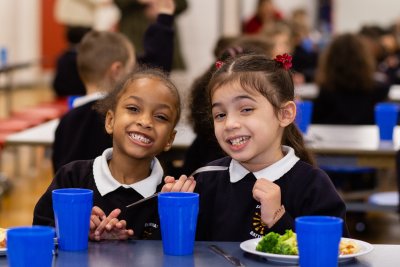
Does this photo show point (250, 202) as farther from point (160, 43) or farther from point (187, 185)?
point (160, 43)

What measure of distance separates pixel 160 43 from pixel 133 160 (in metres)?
1.74

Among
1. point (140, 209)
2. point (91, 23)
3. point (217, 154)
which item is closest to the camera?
point (140, 209)

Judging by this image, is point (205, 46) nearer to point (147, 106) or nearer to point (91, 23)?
point (91, 23)

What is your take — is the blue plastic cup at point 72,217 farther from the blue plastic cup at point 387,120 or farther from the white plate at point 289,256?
the blue plastic cup at point 387,120

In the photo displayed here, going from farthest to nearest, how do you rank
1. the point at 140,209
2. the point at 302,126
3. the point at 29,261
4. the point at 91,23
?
Result: the point at 91,23 < the point at 302,126 < the point at 140,209 < the point at 29,261

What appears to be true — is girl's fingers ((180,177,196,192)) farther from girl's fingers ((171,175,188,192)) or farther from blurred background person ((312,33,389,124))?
blurred background person ((312,33,389,124))

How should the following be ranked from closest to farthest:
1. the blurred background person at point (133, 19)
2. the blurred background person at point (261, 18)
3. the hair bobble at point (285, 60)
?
the hair bobble at point (285, 60)
the blurred background person at point (133, 19)
the blurred background person at point (261, 18)

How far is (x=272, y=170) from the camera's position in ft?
8.09

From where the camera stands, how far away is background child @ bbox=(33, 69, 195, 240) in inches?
103

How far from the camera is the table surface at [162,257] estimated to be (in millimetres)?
2053

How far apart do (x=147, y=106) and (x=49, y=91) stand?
12.2m

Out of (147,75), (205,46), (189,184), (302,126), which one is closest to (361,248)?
(189,184)

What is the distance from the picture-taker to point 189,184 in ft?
7.95


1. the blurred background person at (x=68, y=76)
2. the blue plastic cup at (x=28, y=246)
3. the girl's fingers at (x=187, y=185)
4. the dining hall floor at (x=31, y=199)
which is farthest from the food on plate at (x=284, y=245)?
the blurred background person at (x=68, y=76)
